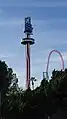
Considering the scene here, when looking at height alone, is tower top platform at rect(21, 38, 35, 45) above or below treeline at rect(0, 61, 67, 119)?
above

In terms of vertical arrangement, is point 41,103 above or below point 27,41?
below

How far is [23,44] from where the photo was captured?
397ft

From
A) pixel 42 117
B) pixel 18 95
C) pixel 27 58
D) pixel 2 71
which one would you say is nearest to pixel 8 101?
pixel 18 95

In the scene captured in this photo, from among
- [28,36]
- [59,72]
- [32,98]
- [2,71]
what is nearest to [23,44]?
[28,36]

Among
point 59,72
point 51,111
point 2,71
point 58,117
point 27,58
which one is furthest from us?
point 27,58

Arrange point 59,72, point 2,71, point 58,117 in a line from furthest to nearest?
point 2,71, point 59,72, point 58,117

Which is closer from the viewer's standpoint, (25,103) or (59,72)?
(25,103)

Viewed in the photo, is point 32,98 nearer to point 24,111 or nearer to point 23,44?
point 24,111

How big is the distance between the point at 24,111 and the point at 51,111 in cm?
399

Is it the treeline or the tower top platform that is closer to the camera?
the treeline

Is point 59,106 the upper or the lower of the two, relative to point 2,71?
lower

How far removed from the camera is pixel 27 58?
379ft

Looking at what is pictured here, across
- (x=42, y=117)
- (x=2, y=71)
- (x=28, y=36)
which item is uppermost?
(x=28, y=36)

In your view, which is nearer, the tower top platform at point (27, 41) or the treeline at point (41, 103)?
the treeline at point (41, 103)
